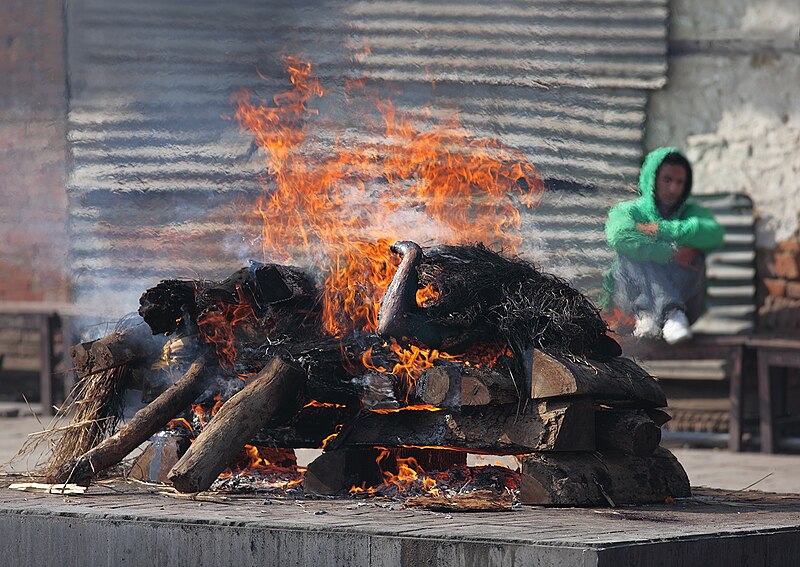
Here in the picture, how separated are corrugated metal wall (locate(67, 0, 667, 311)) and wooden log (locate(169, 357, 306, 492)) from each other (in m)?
1.62

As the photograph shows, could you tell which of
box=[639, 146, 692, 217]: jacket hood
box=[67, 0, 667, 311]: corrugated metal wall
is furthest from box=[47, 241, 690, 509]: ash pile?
box=[639, 146, 692, 217]: jacket hood

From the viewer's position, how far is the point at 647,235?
878 cm

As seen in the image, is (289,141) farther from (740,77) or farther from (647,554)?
(740,77)

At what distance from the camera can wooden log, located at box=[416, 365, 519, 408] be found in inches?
210

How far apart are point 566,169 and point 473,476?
15.6 feet

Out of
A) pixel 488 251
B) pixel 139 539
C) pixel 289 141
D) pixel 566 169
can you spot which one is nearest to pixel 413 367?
pixel 488 251

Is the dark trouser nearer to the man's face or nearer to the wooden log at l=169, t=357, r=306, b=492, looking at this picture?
the man's face

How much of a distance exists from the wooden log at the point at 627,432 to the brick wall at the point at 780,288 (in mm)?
6374

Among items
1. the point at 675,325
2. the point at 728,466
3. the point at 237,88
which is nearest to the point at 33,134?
the point at 237,88

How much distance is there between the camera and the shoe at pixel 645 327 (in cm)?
941

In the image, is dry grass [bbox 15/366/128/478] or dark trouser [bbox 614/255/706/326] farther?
dark trouser [bbox 614/255/706/326]

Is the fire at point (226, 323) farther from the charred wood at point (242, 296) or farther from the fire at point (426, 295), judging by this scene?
the fire at point (426, 295)

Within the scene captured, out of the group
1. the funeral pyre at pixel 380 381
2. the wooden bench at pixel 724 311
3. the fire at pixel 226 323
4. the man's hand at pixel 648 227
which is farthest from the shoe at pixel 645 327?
the fire at pixel 226 323

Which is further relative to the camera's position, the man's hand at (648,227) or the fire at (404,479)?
the man's hand at (648,227)
